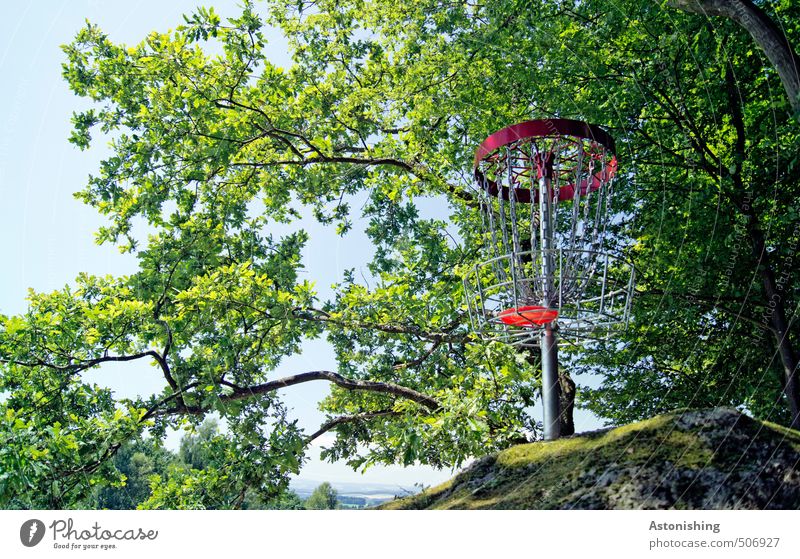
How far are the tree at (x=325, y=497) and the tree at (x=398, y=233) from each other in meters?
1.20

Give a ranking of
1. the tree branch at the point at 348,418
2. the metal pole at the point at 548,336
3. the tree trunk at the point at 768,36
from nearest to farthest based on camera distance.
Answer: the metal pole at the point at 548,336 < the tree trunk at the point at 768,36 < the tree branch at the point at 348,418

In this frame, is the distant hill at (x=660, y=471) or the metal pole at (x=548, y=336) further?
the metal pole at (x=548, y=336)

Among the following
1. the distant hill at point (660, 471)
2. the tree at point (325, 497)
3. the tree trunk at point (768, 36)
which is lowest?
the tree at point (325, 497)

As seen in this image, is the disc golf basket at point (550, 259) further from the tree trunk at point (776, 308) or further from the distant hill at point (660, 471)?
the tree trunk at point (776, 308)

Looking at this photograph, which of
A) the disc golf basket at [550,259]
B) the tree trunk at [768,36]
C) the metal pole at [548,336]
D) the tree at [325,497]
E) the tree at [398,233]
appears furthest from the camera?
the tree at [325,497]

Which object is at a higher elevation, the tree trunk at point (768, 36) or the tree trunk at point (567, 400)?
the tree trunk at point (768, 36)

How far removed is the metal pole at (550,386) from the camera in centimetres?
261

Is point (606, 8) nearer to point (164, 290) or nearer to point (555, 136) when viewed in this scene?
point (555, 136)

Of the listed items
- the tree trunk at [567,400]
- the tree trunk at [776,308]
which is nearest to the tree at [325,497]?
the tree trunk at [567,400]

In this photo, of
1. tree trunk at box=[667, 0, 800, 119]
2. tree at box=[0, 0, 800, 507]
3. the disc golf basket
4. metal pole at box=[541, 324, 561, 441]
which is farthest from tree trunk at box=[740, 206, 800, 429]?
metal pole at box=[541, 324, 561, 441]

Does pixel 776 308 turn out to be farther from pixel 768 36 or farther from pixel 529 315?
pixel 529 315

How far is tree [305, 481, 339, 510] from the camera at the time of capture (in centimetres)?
717
